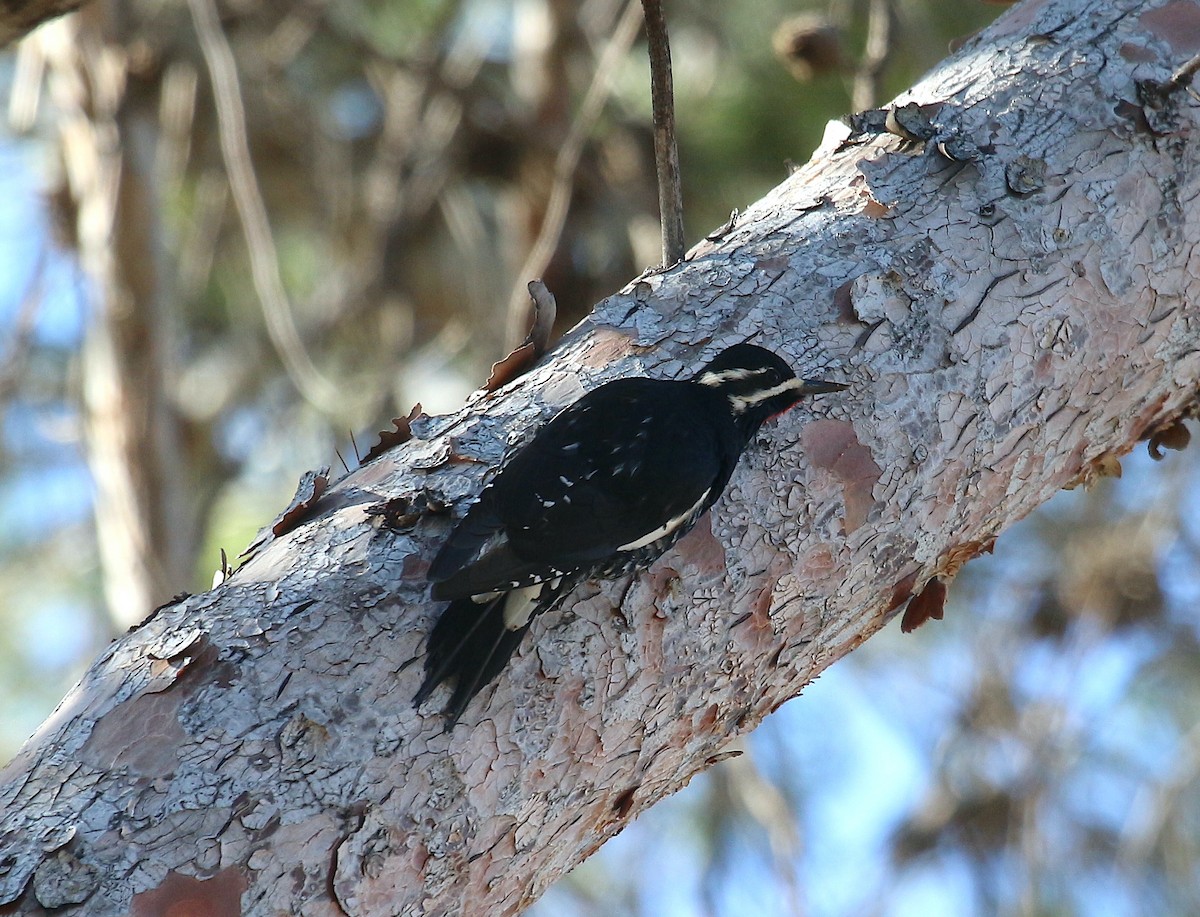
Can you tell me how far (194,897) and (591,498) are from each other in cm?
86

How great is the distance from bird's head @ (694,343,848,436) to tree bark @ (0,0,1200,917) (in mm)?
44

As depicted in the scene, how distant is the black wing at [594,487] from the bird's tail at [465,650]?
40 millimetres

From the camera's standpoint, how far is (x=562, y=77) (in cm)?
507

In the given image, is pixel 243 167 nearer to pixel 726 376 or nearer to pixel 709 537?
pixel 726 376

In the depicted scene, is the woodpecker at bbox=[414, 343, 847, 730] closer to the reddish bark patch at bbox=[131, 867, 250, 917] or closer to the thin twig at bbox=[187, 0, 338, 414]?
the reddish bark patch at bbox=[131, 867, 250, 917]

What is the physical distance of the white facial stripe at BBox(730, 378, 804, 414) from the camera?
7.00ft

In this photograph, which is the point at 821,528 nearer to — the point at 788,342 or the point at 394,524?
the point at 788,342

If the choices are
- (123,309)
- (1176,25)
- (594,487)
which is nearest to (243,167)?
(123,309)

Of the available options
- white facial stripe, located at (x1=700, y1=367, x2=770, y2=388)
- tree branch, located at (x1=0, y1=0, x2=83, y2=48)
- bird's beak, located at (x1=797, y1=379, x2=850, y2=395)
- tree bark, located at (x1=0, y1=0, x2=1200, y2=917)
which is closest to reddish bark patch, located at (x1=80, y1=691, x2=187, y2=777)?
tree bark, located at (x1=0, y1=0, x2=1200, y2=917)

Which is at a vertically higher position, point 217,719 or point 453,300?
point 217,719

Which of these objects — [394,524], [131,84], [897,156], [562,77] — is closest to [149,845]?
[394,524]

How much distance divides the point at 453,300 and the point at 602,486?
3673mm

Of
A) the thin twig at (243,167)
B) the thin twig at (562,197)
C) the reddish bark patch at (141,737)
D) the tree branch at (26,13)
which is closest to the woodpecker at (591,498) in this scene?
the reddish bark patch at (141,737)

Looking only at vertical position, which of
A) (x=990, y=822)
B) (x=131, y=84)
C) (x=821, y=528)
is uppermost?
(x=131, y=84)
